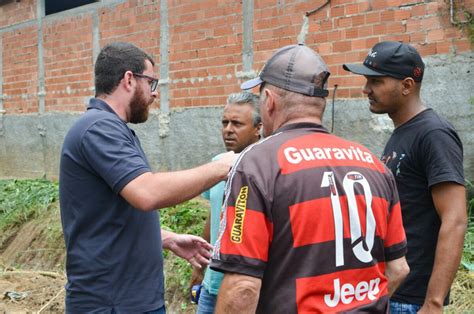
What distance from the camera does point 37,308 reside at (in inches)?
254

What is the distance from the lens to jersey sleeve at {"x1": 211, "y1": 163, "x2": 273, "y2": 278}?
7.09 feet

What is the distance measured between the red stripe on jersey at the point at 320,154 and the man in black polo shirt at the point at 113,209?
2.37ft

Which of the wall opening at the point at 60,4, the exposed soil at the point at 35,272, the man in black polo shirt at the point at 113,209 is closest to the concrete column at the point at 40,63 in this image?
the wall opening at the point at 60,4

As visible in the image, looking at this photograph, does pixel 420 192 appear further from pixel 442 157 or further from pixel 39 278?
pixel 39 278

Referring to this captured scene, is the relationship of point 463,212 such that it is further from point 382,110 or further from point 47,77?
point 47,77

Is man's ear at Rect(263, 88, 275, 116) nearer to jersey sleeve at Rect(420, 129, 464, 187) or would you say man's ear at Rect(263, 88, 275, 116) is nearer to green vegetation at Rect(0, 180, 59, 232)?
jersey sleeve at Rect(420, 129, 464, 187)

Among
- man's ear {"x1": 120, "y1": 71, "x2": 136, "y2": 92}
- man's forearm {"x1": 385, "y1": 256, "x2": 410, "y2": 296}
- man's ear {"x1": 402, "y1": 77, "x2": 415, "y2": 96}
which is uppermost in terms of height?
man's ear {"x1": 120, "y1": 71, "x2": 136, "y2": 92}

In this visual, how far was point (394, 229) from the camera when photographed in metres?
2.53

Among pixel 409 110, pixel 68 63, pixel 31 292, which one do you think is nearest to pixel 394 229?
pixel 409 110

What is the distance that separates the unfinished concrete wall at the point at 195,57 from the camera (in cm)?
586

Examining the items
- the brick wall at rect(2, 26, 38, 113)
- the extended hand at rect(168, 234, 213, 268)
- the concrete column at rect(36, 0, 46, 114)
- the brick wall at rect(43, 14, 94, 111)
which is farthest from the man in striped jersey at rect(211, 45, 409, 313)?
the brick wall at rect(2, 26, 38, 113)

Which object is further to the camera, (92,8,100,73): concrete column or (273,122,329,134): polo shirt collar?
(92,8,100,73): concrete column

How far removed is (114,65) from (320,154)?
142 centimetres

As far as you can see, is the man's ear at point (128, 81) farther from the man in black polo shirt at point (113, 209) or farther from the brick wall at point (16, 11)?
the brick wall at point (16, 11)
